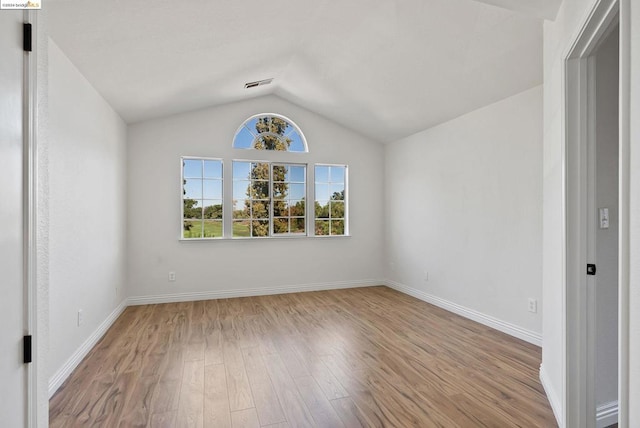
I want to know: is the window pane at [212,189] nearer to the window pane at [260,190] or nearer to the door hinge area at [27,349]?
the window pane at [260,190]

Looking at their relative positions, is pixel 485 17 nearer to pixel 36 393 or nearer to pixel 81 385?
pixel 36 393

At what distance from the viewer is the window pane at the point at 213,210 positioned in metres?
4.96

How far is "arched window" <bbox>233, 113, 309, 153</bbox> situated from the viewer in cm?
512

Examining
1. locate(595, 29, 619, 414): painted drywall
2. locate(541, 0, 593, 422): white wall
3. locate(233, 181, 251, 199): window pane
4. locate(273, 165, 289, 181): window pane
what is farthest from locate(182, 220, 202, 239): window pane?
locate(595, 29, 619, 414): painted drywall

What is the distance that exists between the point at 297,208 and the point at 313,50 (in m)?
2.42

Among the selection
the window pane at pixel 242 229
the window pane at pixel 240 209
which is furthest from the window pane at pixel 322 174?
the window pane at pixel 242 229

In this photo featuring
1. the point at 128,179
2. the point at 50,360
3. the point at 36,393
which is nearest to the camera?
the point at 36,393

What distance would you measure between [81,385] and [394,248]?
168 inches

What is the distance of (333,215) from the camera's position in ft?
18.4

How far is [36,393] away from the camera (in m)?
1.23

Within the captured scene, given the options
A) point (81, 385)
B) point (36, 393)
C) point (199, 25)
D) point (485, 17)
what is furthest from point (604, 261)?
point (81, 385)

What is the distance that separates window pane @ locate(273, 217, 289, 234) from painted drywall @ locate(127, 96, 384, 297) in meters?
0.18

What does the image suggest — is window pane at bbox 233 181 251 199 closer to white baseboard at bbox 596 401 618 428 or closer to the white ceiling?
the white ceiling

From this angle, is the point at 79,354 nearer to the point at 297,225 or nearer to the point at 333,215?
the point at 297,225
